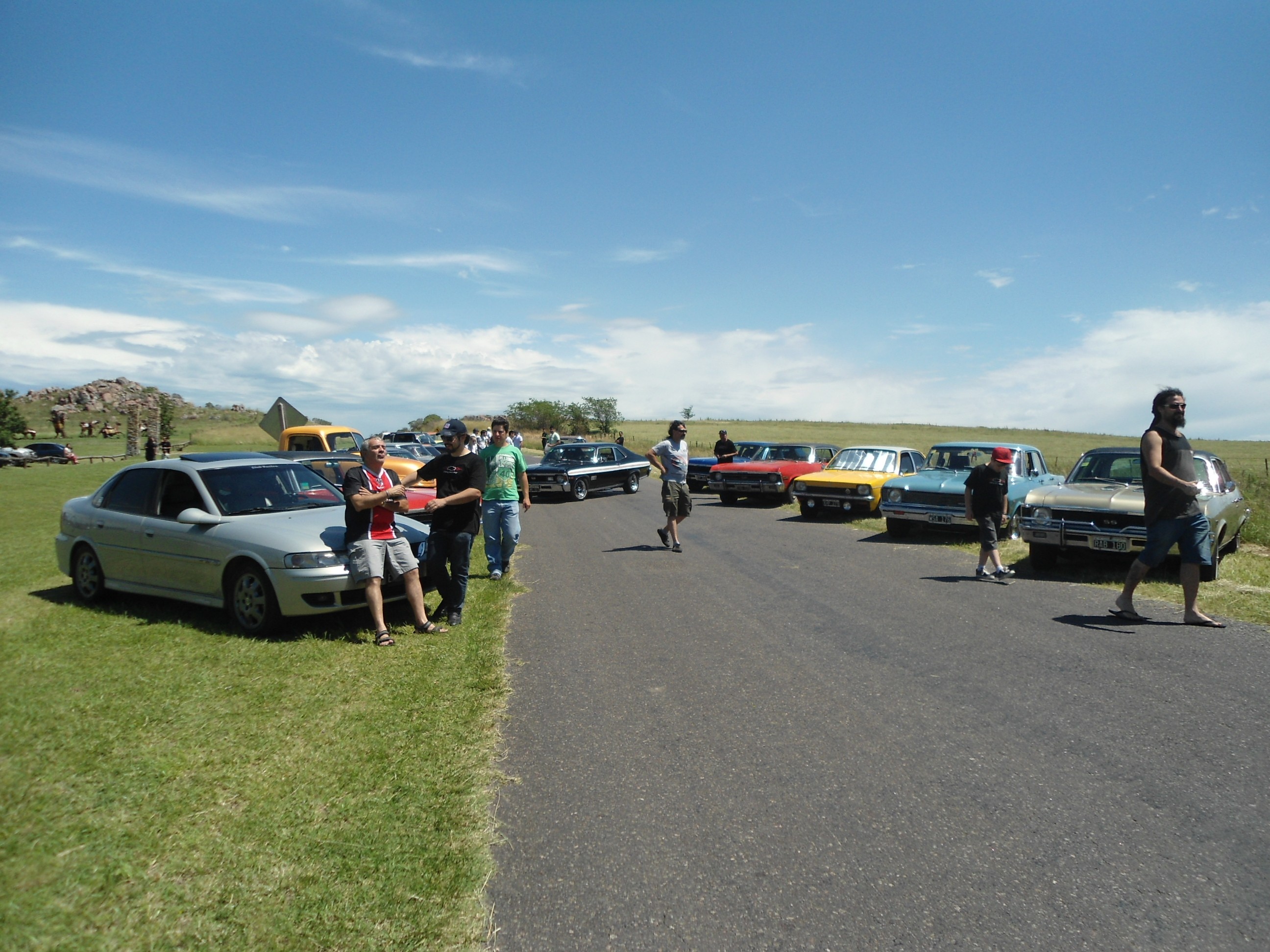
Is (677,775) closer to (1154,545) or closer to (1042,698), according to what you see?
(1042,698)

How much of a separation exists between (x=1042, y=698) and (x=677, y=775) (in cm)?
265

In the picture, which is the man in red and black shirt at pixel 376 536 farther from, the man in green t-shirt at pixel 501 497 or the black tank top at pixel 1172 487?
the black tank top at pixel 1172 487

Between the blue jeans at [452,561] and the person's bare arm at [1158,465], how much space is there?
6.01 metres

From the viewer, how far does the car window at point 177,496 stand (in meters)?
7.25

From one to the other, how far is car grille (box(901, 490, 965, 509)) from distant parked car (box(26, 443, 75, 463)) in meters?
47.6

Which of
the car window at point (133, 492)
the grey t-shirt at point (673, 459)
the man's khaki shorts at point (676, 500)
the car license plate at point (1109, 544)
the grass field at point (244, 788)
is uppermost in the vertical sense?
the grey t-shirt at point (673, 459)

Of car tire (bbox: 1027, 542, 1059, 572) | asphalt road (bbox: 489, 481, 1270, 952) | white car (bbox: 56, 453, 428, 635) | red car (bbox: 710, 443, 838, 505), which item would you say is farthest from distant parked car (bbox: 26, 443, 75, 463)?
car tire (bbox: 1027, 542, 1059, 572)

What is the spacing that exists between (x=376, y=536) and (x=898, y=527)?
31.1 feet

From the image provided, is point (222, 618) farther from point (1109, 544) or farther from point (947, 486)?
point (947, 486)

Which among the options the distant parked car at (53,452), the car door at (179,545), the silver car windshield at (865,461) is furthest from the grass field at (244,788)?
the distant parked car at (53,452)

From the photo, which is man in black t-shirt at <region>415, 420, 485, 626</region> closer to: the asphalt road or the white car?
the white car

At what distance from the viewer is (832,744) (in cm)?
434

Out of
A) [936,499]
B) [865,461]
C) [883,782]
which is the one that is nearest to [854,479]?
[865,461]

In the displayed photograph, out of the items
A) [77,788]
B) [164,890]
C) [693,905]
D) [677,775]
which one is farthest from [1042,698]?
[77,788]
